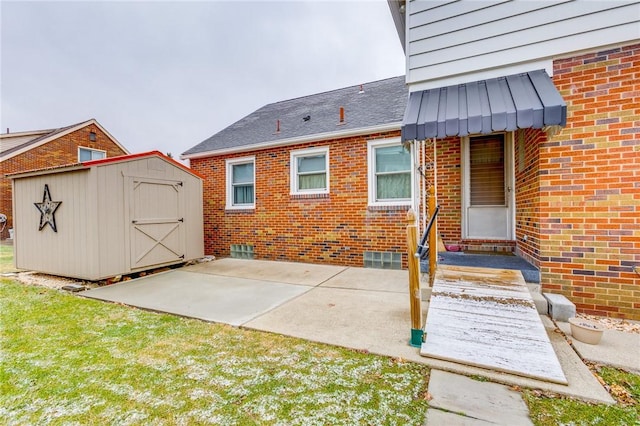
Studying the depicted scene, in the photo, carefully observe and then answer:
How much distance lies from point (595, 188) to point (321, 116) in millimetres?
6489

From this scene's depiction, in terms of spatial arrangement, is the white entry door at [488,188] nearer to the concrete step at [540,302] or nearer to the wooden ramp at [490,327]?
the wooden ramp at [490,327]

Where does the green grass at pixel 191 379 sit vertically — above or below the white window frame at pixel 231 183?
below

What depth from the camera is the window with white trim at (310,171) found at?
23.7 feet

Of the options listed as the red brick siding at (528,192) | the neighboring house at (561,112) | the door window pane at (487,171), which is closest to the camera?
the neighboring house at (561,112)

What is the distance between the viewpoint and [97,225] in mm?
5105

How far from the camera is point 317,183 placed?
7.37 m

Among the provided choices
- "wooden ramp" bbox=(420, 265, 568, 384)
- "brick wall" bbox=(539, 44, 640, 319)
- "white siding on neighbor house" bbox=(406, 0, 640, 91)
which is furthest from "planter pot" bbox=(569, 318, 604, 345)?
"white siding on neighbor house" bbox=(406, 0, 640, 91)

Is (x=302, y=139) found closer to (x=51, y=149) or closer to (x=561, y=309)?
(x=561, y=309)

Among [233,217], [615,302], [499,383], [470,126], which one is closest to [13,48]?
[233,217]

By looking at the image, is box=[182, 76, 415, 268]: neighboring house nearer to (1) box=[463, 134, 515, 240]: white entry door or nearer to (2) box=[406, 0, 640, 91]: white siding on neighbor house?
(1) box=[463, 134, 515, 240]: white entry door

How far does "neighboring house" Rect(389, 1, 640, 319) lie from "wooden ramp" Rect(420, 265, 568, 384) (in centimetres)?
84

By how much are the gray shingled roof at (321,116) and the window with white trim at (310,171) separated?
0.49 meters

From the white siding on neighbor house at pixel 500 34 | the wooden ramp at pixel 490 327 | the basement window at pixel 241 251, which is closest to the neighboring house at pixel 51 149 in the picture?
the basement window at pixel 241 251

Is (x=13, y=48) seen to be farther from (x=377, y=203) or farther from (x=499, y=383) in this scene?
(x=499, y=383)
